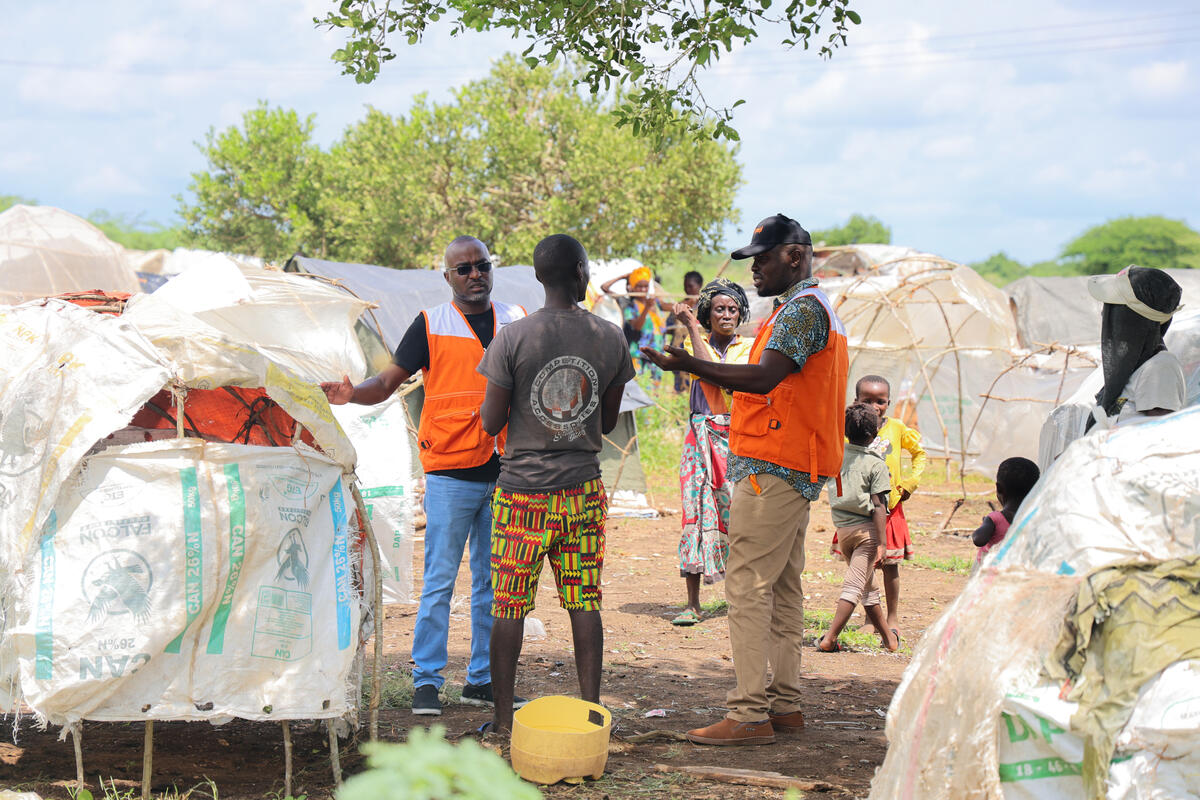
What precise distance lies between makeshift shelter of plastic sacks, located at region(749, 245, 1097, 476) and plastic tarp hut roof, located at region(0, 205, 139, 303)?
314 inches

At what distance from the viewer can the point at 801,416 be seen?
4055 mm

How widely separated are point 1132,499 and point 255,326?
4375 millimetres

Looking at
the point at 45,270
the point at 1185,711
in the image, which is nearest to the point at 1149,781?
the point at 1185,711

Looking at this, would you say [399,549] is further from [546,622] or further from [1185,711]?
[1185,711]

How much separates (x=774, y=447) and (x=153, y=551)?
2144 mm

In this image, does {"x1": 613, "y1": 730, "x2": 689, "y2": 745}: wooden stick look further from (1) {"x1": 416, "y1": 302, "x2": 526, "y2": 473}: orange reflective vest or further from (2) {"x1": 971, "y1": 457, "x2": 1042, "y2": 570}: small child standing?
(2) {"x1": 971, "y1": 457, "x2": 1042, "y2": 570}: small child standing

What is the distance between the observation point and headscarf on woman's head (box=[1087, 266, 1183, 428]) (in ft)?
11.7

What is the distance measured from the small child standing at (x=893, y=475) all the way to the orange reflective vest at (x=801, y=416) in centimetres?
192

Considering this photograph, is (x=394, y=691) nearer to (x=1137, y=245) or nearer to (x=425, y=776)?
(x=425, y=776)

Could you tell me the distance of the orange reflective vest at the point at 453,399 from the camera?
444 cm

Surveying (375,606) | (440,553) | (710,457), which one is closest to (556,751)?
(375,606)

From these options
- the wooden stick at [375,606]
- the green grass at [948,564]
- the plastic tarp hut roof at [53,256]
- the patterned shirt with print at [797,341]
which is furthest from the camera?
the plastic tarp hut roof at [53,256]

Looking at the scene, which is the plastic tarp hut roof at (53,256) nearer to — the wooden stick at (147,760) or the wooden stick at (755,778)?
the wooden stick at (147,760)

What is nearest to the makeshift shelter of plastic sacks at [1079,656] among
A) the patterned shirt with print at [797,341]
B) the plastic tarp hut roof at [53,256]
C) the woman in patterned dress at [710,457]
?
the patterned shirt with print at [797,341]
